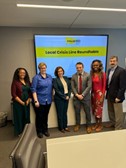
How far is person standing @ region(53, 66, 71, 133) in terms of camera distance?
11.3 ft

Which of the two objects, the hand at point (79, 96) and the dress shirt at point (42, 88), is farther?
the hand at point (79, 96)

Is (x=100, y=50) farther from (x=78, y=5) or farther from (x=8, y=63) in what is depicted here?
(x=8, y=63)

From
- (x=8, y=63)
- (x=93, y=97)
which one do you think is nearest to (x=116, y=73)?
(x=93, y=97)

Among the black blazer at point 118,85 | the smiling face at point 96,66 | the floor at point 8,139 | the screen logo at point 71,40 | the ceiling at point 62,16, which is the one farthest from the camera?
the screen logo at point 71,40

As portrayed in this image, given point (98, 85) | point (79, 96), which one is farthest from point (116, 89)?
point (79, 96)

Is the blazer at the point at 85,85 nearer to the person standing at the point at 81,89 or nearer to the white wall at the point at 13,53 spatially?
the person standing at the point at 81,89

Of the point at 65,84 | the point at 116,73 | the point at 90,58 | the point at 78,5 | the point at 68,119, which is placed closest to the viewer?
the point at 78,5

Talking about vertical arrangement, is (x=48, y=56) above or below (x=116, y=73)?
above

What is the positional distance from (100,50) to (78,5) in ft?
6.18

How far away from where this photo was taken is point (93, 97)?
3.60 metres

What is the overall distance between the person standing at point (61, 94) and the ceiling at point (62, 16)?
3.54 ft

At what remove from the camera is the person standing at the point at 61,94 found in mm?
3436

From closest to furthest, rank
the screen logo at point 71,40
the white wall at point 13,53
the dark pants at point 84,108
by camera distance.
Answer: the dark pants at point 84,108 < the white wall at point 13,53 < the screen logo at point 71,40

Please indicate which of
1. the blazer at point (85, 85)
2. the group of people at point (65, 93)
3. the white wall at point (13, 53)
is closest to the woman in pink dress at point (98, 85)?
the group of people at point (65, 93)
